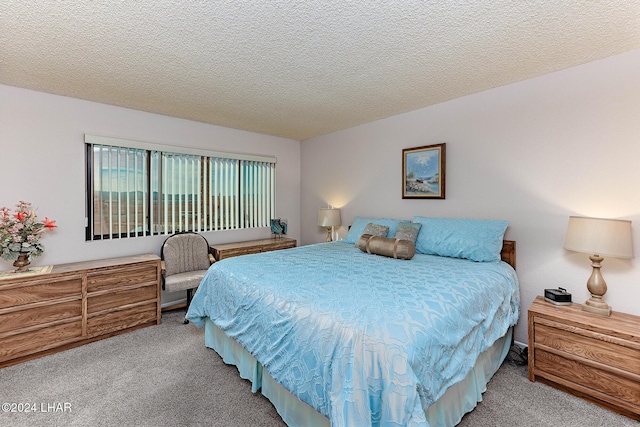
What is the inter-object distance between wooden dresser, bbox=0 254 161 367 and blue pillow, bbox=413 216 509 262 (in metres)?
3.07

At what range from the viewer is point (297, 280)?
196 centimetres

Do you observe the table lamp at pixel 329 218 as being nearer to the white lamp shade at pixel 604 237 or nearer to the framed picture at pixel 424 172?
the framed picture at pixel 424 172

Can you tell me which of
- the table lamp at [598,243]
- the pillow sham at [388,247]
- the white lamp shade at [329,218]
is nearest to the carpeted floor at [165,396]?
the table lamp at [598,243]

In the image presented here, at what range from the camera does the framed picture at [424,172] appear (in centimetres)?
323

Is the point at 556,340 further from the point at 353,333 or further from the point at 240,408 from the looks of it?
the point at 240,408

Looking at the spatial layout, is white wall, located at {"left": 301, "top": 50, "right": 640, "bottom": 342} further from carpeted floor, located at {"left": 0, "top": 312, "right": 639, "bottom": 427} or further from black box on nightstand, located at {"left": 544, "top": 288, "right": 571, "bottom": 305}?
carpeted floor, located at {"left": 0, "top": 312, "right": 639, "bottom": 427}

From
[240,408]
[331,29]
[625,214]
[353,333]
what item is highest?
[331,29]

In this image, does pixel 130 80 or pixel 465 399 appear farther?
pixel 130 80

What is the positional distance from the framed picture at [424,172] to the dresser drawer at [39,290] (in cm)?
373

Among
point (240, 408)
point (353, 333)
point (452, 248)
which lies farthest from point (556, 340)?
point (240, 408)

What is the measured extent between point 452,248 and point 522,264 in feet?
2.20

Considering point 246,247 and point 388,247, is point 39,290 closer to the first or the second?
point 246,247

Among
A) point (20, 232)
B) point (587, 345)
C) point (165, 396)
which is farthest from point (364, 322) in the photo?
point (20, 232)

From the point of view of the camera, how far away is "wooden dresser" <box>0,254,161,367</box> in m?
2.42
